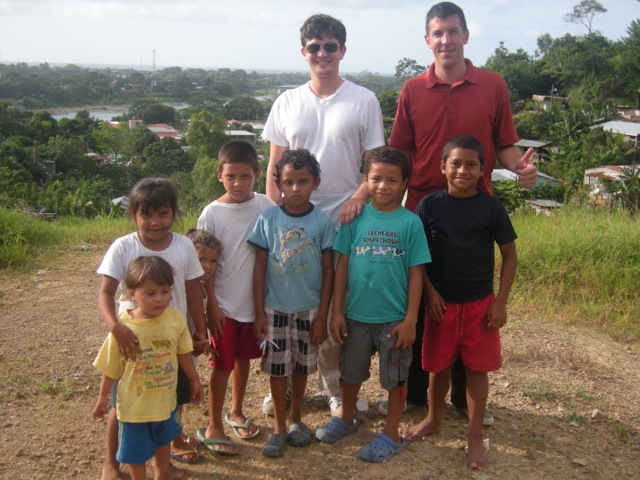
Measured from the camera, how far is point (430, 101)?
109 inches

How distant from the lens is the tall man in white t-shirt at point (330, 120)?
9.07 ft

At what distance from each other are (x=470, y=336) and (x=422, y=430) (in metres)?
0.59

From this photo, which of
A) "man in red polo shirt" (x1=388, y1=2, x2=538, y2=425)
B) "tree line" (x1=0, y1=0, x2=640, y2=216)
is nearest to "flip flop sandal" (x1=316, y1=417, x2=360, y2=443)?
"man in red polo shirt" (x1=388, y1=2, x2=538, y2=425)

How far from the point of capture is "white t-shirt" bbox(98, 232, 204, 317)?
228cm

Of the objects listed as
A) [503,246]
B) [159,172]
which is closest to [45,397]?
[503,246]

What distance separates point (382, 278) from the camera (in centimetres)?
253

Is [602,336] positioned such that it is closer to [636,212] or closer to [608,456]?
[608,456]

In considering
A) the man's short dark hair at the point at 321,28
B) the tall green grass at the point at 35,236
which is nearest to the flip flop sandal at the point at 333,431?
the man's short dark hair at the point at 321,28

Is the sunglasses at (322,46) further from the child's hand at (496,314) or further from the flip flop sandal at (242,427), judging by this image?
the flip flop sandal at (242,427)

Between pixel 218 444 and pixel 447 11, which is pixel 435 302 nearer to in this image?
pixel 218 444

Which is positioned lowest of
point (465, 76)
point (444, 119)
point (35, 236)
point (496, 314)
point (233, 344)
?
point (35, 236)

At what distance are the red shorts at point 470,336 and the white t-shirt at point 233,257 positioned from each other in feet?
2.92

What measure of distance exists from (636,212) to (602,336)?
284cm

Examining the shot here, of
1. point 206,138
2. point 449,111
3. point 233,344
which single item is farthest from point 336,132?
point 206,138
